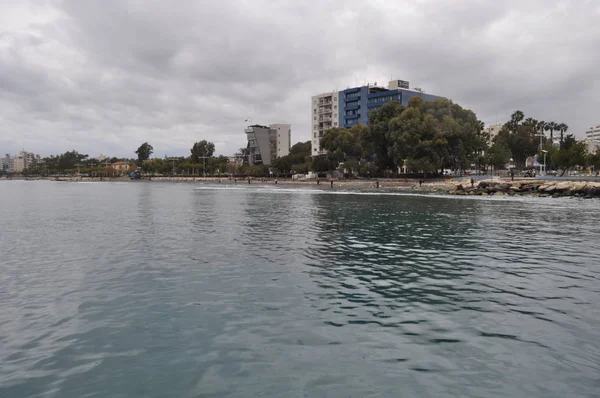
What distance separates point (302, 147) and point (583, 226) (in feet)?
559

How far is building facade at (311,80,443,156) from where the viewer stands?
514 ft

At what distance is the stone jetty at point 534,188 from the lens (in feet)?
215

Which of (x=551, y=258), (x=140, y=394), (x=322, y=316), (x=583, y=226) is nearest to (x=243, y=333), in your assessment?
(x=322, y=316)

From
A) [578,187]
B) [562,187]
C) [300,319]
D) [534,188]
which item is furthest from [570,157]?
[300,319]

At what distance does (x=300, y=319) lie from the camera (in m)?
11.6

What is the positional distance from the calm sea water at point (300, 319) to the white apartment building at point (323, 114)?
15119cm

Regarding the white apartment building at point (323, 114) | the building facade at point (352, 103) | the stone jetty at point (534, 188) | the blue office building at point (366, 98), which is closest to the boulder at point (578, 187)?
the stone jetty at point (534, 188)

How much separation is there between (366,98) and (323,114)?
22.7m

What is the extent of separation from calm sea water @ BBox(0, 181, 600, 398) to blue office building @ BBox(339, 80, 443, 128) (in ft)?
454

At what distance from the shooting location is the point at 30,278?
1638cm

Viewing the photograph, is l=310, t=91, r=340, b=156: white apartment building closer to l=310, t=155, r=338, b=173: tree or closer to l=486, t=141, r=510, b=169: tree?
l=310, t=155, r=338, b=173: tree

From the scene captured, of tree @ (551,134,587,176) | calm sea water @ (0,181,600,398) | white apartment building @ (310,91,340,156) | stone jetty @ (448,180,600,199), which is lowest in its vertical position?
calm sea water @ (0,181,600,398)

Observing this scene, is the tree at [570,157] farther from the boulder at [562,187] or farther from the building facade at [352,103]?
the building facade at [352,103]

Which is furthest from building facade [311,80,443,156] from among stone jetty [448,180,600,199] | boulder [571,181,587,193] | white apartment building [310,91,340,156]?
boulder [571,181,587,193]
